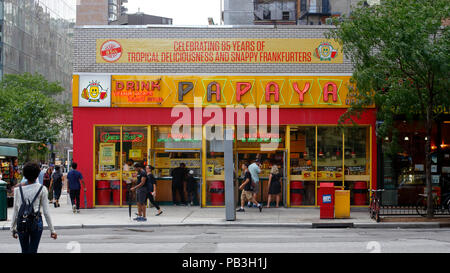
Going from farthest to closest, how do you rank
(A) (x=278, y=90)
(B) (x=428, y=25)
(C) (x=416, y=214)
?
(A) (x=278, y=90), (C) (x=416, y=214), (B) (x=428, y=25)

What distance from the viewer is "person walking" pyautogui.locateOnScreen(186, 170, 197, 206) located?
21891mm

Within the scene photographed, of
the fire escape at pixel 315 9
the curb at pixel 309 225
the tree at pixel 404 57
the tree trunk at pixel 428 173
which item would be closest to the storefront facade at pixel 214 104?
the tree at pixel 404 57

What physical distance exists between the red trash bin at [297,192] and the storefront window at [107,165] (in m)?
6.51

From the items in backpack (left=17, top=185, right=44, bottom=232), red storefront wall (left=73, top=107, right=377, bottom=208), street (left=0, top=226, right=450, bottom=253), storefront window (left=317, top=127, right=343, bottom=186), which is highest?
red storefront wall (left=73, top=107, right=377, bottom=208)

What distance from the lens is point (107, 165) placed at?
72.0ft

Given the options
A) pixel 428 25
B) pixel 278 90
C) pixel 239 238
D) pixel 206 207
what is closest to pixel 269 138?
pixel 278 90

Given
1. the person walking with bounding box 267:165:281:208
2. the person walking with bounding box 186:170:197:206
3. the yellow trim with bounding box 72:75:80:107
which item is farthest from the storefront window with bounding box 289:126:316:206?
the yellow trim with bounding box 72:75:80:107

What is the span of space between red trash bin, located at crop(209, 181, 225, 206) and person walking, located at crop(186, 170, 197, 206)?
24.4 inches

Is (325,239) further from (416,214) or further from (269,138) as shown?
(269,138)

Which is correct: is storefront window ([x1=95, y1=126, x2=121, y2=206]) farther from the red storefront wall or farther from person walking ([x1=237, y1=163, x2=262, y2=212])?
person walking ([x1=237, y1=163, x2=262, y2=212])

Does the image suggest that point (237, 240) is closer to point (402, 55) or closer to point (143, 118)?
point (402, 55)

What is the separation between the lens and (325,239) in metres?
13.0

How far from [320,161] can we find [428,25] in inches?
273

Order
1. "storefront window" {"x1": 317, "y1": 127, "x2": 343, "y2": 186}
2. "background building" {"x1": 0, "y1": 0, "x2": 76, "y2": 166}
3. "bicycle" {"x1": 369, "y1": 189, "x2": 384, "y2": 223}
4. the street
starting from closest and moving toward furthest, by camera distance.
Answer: the street → "bicycle" {"x1": 369, "y1": 189, "x2": 384, "y2": 223} → "storefront window" {"x1": 317, "y1": 127, "x2": 343, "y2": 186} → "background building" {"x1": 0, "y1": 0, "x2": 76, "y2": 166}
